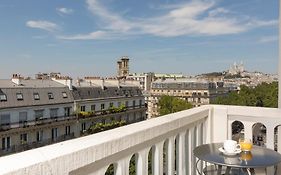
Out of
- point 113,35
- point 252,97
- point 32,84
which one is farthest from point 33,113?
point 113,35

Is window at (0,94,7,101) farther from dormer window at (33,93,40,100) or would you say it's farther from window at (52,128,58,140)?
window at (52,128,58,140)

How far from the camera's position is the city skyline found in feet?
121

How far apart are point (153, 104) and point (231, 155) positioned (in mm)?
50863

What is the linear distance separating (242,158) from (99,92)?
87.4 feet

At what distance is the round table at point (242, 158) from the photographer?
1.66 m

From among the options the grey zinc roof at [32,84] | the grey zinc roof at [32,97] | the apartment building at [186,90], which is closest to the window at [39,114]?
the grey zinc roof at [32,97]

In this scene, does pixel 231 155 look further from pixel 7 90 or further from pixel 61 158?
pixel 7 90

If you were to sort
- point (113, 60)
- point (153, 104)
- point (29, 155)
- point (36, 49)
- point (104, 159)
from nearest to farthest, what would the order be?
1. point (29, 155)
2. point (104, 159)
3. point (36, 49)
4. point (153, 104)
5. point (113, 60)

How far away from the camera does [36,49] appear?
140 feet

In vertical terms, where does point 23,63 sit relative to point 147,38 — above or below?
below

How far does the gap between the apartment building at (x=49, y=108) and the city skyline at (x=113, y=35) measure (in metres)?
5.87

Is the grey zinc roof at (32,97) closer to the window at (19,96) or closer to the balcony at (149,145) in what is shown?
the window at (19,96)

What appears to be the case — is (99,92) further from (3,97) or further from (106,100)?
(3,97)

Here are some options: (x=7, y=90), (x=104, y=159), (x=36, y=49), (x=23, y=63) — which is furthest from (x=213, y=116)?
(x=36, y=49)
